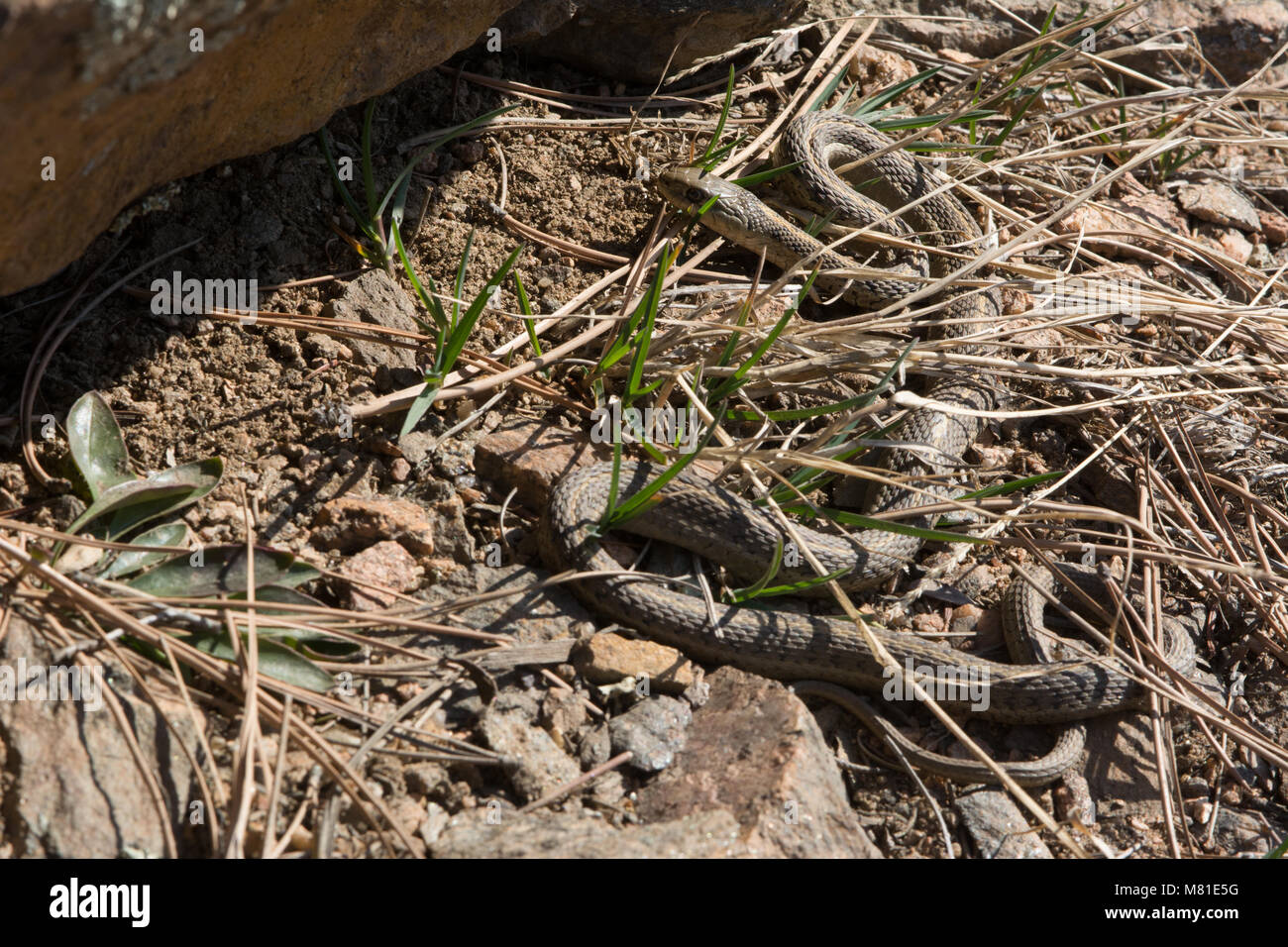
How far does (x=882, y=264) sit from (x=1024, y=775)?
2843mm

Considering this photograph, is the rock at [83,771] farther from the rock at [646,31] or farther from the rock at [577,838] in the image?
the rock at [646,31]

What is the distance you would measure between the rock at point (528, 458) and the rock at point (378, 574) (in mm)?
519

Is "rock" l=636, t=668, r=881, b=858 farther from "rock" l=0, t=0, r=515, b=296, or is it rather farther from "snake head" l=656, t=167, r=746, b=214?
A: "rock" l=0, t=0, r=515, b=296

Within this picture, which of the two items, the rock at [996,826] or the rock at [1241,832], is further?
the rock at [1241,832]

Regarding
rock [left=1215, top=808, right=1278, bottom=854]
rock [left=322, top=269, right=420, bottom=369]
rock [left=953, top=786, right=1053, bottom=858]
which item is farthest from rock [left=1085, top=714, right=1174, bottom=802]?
rock [left=322, top=269, right=420, bottom=369]

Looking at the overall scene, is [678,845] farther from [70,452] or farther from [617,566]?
[70,452]

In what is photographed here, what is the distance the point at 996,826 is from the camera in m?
3.31

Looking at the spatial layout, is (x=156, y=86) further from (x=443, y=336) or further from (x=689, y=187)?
(x=689, y=187)

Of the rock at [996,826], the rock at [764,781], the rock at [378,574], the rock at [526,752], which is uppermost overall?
the rock at [378,574]

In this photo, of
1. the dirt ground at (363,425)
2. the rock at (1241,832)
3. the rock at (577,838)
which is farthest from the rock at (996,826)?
the rock at (577,838)

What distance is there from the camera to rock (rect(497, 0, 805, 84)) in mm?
4801

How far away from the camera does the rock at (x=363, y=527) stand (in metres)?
3.38

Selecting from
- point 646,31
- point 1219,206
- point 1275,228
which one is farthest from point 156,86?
point 1275,228

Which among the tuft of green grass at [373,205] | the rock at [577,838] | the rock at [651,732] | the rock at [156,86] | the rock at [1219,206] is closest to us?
the rock at [156,86]
